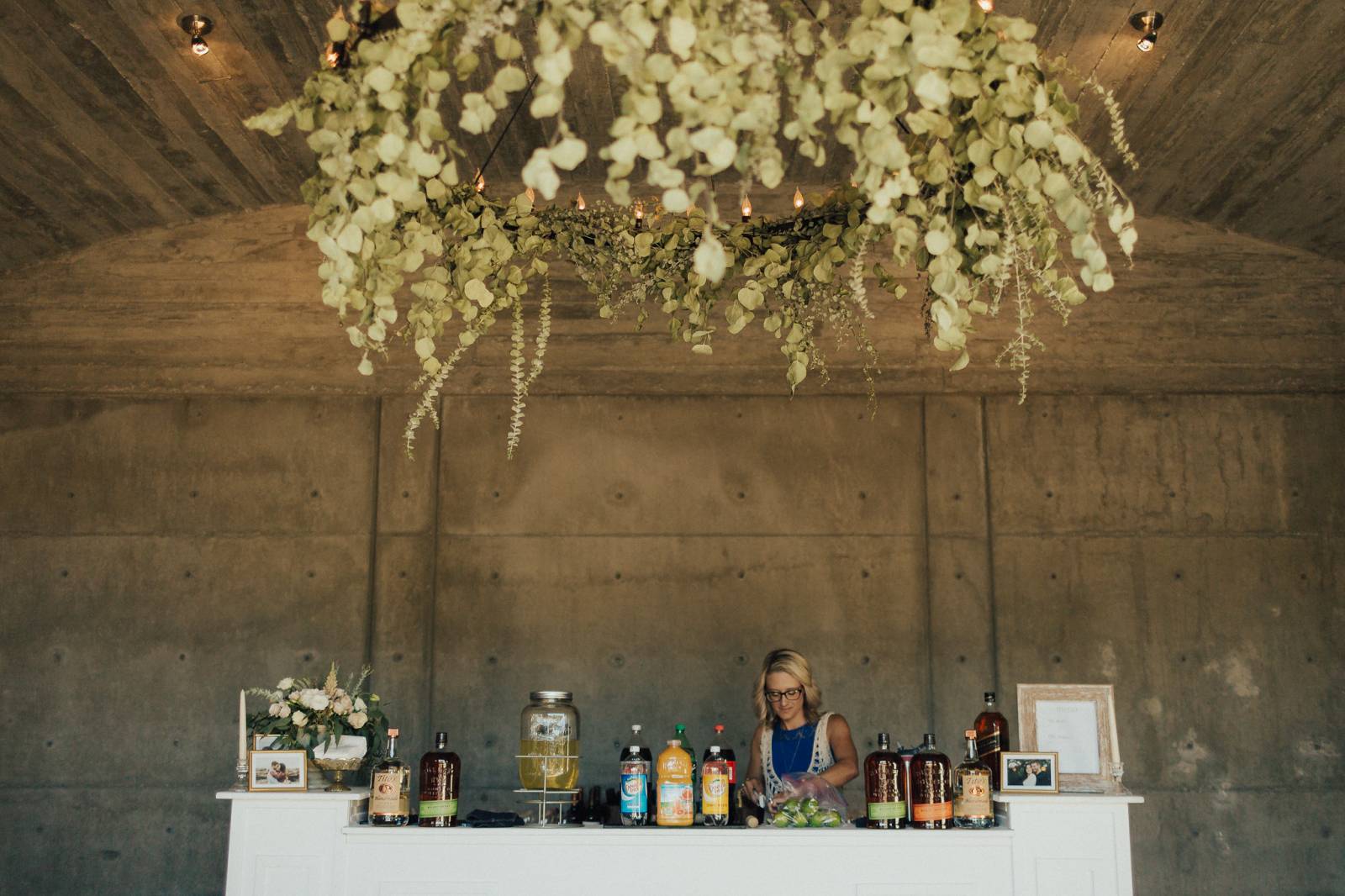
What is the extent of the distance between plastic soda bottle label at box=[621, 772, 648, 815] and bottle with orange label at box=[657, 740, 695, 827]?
46 mm

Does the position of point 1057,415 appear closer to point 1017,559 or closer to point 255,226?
point 1017,559

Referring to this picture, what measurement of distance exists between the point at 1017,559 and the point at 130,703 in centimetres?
414

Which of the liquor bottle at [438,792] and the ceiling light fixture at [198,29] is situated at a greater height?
the ceiling light fixture at [198,29]

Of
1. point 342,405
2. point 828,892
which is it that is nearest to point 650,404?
point 342,405

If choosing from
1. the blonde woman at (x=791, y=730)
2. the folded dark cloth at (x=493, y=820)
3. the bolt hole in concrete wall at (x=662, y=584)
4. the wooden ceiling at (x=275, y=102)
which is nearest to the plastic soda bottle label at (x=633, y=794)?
the folded dark cloth at (x=493, y=820)

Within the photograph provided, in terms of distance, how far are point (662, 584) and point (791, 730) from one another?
1.44m

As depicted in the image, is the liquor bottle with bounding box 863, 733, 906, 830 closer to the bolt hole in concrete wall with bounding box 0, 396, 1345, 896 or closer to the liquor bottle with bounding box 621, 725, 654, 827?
the liquor bottle with bounding box 621, 725, 654, 827

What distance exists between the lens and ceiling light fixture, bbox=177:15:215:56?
175 inches

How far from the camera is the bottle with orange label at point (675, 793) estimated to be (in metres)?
2.97

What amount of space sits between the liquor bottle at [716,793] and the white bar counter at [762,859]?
0.09m

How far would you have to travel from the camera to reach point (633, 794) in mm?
2996

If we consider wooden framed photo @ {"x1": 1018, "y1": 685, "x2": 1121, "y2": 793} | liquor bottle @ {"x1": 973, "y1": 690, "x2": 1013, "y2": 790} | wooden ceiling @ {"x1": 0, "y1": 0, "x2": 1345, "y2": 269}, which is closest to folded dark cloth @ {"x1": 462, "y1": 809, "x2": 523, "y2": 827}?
liquor bottle @ {"x1": 973, "y1": 690, "x2": 1013, "y2": 790}

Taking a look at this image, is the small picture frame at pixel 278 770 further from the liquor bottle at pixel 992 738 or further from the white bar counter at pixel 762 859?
the liquor bottle at pixel 992 738

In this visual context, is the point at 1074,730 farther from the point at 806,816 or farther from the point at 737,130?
the point at 737,130
